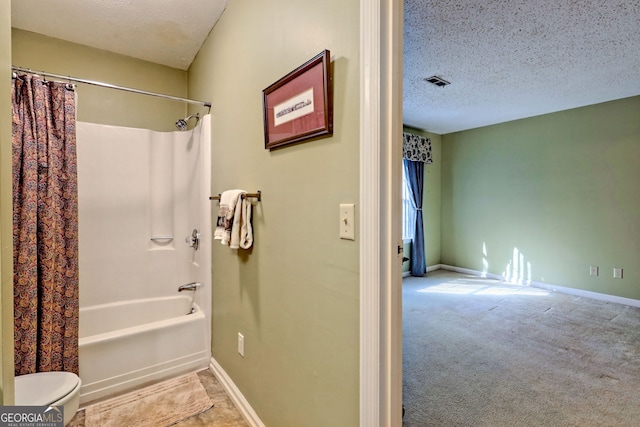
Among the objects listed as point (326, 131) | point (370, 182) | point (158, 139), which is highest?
point (158, 139)

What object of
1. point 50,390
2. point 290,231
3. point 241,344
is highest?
point 290,231

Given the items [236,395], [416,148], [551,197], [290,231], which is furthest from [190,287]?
[551,197]

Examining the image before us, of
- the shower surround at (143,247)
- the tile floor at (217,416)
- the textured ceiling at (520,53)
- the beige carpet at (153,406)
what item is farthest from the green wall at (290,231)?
the textured ceiling at (520,53)

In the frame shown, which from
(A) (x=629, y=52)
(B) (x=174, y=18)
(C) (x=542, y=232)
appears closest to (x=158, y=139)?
(B) (x=174, y=18)

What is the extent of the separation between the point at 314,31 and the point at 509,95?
10.3 ft

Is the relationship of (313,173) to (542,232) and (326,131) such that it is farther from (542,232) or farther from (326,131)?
(542,232)

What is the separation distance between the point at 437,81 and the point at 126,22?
2.69 meters

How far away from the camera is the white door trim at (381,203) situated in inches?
35.4

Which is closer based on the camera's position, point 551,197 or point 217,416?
point 217,416

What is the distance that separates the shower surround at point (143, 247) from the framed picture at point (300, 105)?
0.97 metres

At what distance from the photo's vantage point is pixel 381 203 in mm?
908

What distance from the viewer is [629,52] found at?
2.39 m

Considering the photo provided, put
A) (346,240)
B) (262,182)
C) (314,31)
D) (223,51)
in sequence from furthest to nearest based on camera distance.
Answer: (223,51)
(262,182)
(314,31)
(346,240)

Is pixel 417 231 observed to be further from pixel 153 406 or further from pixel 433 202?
pixel 153 406
